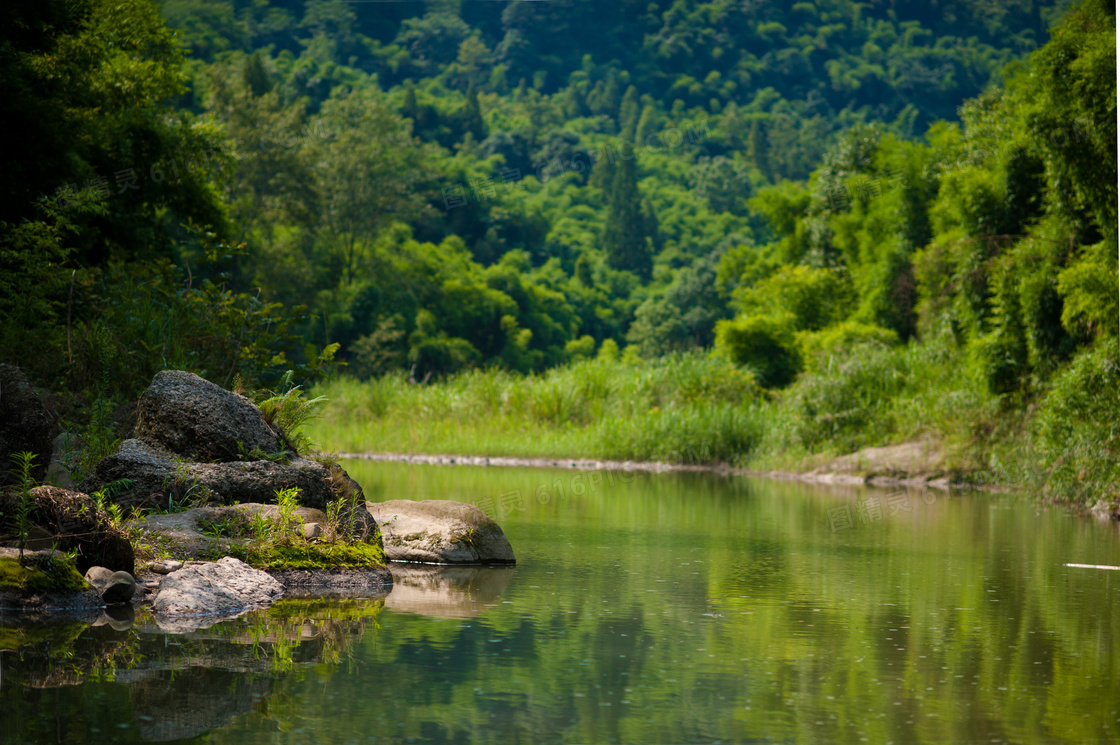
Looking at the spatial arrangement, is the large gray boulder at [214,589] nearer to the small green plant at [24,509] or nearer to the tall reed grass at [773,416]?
the small green plant at [24,509]

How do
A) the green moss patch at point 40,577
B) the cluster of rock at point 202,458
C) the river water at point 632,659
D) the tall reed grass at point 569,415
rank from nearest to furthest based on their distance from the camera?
the river water at point 632,659, the green moss patch at point 40,577, the cluster of rock at point 202,458, the tall reed grass at point 569,415

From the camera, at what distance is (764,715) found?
6.71m

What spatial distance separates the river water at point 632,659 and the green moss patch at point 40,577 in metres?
0.66

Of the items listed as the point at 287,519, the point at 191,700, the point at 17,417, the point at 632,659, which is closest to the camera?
the point at 191,700

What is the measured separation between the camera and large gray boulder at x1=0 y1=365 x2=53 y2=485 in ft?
37.0

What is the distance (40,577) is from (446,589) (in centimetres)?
346

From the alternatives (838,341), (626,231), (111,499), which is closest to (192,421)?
(111,499)

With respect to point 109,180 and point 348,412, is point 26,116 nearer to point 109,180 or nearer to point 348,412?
point 109,180

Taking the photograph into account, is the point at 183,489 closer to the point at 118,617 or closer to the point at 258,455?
the point at 258,455

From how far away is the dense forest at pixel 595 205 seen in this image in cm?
1825

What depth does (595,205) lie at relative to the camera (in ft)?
329

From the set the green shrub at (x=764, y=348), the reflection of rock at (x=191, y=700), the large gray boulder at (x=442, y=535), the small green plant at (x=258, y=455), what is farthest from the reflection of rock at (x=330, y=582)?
the green shrub at (x=764, y=348)

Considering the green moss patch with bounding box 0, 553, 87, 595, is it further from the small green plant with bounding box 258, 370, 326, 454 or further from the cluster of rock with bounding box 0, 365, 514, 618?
the small green plant with bounding box 258, 370, 326, 454

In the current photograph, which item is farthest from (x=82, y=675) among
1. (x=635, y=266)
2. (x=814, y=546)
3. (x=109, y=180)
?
(x=635, y=266)
